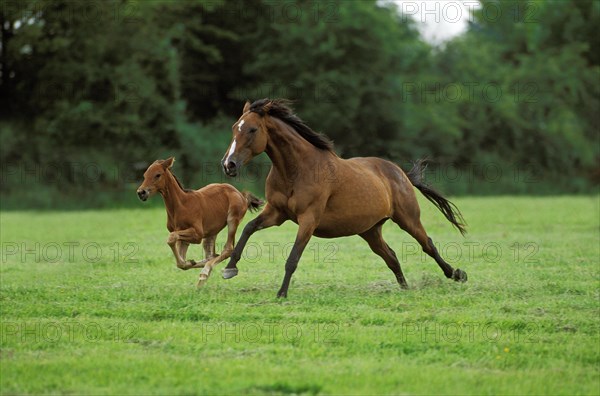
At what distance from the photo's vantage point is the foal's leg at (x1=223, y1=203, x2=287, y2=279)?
981 cm

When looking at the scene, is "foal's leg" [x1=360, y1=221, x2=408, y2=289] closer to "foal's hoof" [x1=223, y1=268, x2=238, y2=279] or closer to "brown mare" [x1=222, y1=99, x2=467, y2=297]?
"brown mare" [x1=222, y1=99, x2=467, y2=297]

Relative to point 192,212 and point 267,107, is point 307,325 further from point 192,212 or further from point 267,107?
point 192,212

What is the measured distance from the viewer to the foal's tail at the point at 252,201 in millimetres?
12273

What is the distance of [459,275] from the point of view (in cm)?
1119

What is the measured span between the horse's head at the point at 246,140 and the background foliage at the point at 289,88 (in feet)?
65.8

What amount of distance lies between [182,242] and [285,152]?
2002 mm

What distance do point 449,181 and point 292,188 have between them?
2775 cm

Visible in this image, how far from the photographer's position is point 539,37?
153ft

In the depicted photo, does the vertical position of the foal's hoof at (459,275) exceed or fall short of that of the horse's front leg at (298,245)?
it falls short

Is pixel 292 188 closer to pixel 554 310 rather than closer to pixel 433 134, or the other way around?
pixel 554 310

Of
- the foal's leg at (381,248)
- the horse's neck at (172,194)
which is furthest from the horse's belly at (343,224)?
the horse's neck at (172,194)

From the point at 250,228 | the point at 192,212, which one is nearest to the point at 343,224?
the point at 250,228

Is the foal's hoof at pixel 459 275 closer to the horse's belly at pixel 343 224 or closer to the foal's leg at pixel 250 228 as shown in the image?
the horse's belly at pixel 343 224

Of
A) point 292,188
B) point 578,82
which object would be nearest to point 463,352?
point 292,188
